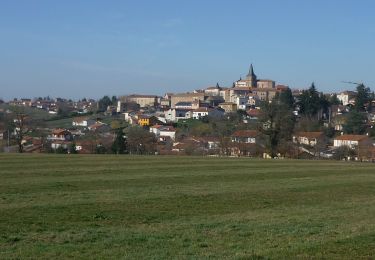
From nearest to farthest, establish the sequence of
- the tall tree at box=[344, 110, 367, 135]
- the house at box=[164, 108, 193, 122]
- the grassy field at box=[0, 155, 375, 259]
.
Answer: the grassy field at box=[0, 155, 375, 259]
the tall tree at box=[344, 110, 367, 135]
the house at box=[164, 108, 193, 122]

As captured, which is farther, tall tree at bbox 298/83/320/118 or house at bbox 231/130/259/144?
tall tree at bbox 298/83/320/118

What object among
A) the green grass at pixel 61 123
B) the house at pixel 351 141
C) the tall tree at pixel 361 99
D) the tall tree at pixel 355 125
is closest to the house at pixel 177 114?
the green grass at pixel 61 123

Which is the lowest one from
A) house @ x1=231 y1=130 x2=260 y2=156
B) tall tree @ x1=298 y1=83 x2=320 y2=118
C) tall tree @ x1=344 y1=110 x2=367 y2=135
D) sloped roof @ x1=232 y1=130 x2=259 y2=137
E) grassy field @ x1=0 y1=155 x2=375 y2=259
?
grassy field @ x1=0 y1=155 x2=375 y2=259

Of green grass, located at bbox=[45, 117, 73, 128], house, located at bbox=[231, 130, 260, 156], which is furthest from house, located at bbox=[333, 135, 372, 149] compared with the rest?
green grass, located at bbox=[45, 117, 73, 128]

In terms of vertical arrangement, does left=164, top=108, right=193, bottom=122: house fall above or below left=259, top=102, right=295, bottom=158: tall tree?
above

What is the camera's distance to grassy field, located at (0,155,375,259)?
10602 mm

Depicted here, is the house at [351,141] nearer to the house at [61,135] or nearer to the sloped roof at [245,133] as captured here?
the sloped roof at [245,133]

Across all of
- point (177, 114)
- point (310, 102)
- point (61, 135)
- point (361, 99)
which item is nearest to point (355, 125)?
point (310, 102)

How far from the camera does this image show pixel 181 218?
49.3 ft

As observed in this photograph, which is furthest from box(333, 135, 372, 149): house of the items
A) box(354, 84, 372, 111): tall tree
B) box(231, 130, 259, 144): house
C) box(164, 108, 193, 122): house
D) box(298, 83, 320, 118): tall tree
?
box(164, 108, 193, 122): house

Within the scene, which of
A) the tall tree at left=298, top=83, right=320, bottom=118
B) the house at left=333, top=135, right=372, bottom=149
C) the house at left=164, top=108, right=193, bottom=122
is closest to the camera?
the house at left=333, top=135, right=372, bottom=149

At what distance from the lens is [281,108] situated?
232ft

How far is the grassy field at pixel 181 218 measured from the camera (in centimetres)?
1060

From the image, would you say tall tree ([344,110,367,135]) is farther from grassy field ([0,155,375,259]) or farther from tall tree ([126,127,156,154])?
grassy field ([0,155,375,259])
